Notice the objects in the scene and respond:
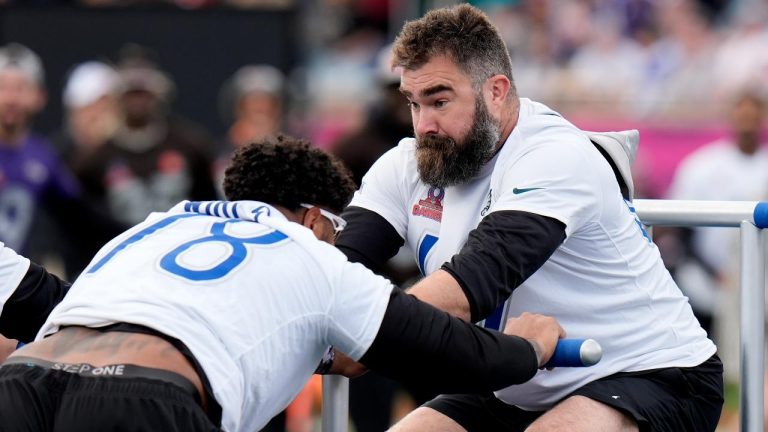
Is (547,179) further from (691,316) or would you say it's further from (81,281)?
(81,281)

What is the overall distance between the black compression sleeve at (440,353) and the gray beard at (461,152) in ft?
2.47

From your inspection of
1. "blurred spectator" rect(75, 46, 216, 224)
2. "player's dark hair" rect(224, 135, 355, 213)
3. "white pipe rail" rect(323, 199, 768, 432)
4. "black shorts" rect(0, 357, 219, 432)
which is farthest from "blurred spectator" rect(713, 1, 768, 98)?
"black shorts" rect(0, 357, 219, 432)

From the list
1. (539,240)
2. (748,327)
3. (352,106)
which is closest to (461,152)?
(539,240)

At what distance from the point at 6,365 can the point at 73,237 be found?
569 centimetres

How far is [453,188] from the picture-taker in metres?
4.38

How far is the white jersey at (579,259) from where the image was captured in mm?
4090

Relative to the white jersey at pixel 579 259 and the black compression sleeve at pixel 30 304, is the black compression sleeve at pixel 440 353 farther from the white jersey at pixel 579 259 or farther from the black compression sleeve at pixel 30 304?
the black compression sleeve at pixel 30 304

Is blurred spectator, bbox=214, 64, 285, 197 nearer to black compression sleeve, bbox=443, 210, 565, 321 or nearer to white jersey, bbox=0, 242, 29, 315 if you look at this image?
white jersey, bbox=0, 242, 29, 315

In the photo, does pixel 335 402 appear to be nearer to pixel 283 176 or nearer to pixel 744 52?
pixel 283 176

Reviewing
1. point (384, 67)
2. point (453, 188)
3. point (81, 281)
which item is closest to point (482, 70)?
point (453, 188)

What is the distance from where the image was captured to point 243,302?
3393mm

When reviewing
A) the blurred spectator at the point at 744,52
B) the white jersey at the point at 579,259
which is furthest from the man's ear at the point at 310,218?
the blurred spectator at the point at 744,52

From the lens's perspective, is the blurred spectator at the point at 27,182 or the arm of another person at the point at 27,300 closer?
the arm of another person at the point at 27,300

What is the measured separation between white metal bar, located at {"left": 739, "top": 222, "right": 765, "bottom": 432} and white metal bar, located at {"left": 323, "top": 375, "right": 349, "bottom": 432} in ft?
3.94
